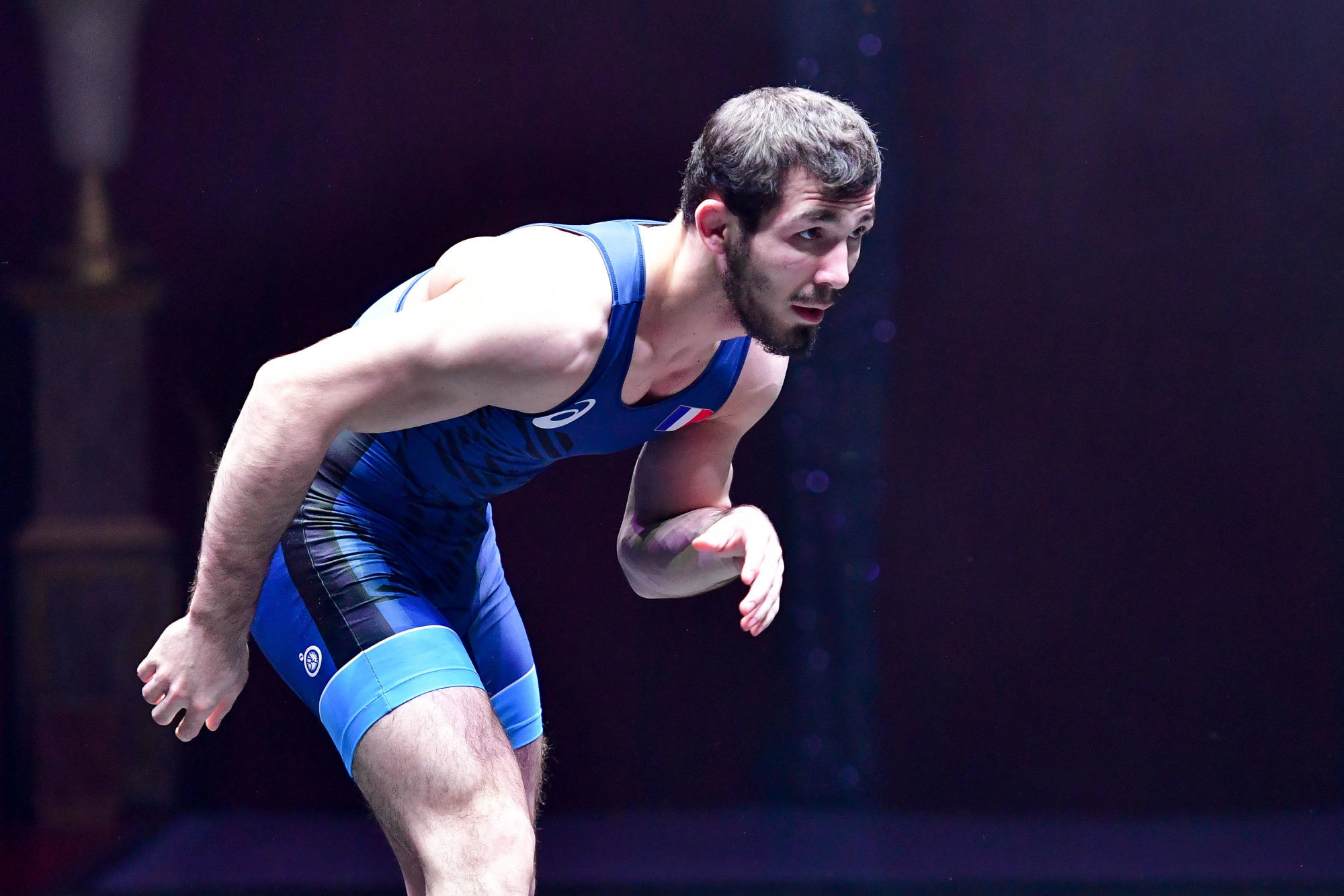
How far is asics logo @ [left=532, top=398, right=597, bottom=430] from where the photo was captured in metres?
1.41

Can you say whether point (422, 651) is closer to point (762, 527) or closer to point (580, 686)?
point (762, 527)

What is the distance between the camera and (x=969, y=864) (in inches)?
108

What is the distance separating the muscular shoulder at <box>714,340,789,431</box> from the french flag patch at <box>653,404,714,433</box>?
35 millimetres

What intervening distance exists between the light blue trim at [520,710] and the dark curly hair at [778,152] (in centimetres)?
70

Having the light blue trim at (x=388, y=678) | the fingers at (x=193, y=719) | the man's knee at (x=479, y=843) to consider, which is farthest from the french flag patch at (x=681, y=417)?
the fingers at (x=193, y=719)

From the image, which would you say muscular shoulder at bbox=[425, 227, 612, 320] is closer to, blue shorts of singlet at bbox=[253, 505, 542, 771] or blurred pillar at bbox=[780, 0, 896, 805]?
blue shorts of singlet at bbox=[253, 505, 542, 771]

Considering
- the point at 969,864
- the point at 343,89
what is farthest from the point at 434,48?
the point at 969,864

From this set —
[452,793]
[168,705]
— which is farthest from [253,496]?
[452,793]

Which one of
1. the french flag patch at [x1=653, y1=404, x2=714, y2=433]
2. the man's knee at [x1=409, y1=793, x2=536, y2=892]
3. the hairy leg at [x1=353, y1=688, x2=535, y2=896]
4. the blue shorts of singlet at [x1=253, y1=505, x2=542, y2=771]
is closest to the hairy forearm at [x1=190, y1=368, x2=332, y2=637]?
the blue shorts of singlet at [x1=253, y1=505, x2=542, y2=771]

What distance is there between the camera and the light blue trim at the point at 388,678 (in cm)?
135

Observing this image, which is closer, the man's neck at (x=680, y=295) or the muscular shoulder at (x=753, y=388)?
the man's neck at (x=680, y=295)

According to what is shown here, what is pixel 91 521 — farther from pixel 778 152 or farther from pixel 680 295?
pixel 778 152

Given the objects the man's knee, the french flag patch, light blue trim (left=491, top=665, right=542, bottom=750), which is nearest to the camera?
the man's knee

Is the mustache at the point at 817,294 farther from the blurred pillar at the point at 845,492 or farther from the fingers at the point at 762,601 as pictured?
the blurred pillar at the point at 845,492
